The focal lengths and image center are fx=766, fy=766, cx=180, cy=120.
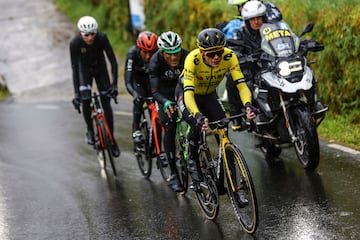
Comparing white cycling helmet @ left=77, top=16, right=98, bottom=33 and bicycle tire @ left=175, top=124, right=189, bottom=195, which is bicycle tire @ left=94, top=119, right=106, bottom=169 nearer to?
white cycling helmet @ left=77, top=16, right=98, bottom=33

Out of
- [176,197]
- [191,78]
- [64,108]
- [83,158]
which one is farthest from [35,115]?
[191,78]

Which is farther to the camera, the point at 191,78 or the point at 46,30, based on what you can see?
the point at 46,30

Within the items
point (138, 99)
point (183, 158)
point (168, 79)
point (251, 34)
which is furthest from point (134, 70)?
point (183, 158)

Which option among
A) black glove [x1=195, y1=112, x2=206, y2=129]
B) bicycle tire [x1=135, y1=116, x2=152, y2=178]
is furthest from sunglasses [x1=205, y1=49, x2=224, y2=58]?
bicycle tire [x1=135, y1=116, x2=152, y2=178]

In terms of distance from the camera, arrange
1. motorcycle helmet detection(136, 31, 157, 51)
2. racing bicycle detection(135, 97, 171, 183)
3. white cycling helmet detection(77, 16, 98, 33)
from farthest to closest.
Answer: white cycling helmet detection(77, 16, 98, 33)
racing bicycle detection(135, 97, 171, 183)
motorcycle helmet detection(136, 31, 157, 51)

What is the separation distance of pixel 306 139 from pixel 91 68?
Result: 4.11 metres

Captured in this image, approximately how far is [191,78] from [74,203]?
2.71m

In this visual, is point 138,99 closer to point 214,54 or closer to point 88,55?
point 88,55

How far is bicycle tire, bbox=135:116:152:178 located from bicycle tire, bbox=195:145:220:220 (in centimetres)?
232

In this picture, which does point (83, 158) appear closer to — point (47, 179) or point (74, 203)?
point (47, 179)

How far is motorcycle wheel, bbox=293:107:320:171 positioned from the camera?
9.21 m

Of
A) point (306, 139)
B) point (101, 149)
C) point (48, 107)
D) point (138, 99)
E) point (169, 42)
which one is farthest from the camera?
point (48, 107)

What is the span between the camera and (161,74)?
965cm

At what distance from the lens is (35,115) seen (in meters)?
18.0
